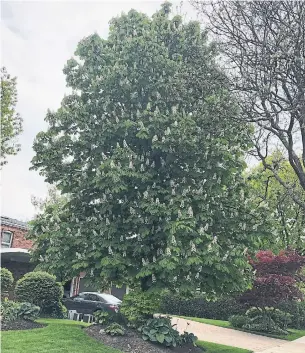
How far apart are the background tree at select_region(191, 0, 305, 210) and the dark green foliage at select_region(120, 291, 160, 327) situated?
4366 millimetres

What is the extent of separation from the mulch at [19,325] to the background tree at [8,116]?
11.9 metres

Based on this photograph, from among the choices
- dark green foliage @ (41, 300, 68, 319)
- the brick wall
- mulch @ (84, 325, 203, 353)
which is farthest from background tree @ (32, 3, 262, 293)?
the brick wall

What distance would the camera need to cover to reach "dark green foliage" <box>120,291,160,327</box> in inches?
408

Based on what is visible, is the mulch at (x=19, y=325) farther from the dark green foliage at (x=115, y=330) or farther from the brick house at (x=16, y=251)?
the brick house at (x=16, y=251)

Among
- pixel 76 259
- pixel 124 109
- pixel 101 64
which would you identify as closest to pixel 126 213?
pixel 76 259

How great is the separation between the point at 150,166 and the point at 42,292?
295 inches

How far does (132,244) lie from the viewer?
10.2 meters

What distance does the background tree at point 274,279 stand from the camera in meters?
15.3

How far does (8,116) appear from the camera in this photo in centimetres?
2044

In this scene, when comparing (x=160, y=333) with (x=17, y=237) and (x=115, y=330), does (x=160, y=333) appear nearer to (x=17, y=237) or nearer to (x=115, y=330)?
→ (x=115, y=330)

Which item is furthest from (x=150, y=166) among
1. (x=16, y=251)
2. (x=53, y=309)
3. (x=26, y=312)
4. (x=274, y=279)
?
(x=16, y=251)

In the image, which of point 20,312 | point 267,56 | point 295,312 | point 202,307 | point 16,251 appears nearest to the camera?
point 267,56

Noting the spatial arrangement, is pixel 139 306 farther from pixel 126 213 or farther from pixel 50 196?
pixel 50 196

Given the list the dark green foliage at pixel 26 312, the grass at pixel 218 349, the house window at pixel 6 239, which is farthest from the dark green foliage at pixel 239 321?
the house window at pixel 6 239
